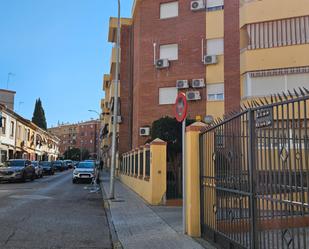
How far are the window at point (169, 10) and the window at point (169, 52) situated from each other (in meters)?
2.44

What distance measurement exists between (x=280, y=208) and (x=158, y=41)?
27099mm

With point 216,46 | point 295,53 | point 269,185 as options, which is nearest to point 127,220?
point 269,185

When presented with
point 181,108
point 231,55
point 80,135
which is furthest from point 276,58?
point 80,135

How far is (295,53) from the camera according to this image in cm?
2291

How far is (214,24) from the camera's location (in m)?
29.7

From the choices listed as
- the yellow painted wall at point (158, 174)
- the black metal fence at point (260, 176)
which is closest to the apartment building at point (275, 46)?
the yellow painted wall at point (158, 174)

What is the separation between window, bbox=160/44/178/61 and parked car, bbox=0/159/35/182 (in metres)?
13.1

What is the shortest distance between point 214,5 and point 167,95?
7.36m

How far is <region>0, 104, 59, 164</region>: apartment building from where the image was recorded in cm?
4113

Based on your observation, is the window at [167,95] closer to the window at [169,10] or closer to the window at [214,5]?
the window at [169,10]

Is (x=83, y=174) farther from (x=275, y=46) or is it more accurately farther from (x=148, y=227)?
(x=148, y=227)

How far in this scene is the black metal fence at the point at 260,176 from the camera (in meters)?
5.01

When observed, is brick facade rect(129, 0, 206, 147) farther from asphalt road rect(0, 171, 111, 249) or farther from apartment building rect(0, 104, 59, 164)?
asphalt road rect(0, 171, 111, 249)

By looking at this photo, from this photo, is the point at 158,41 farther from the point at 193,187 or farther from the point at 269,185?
the point at 269,185
